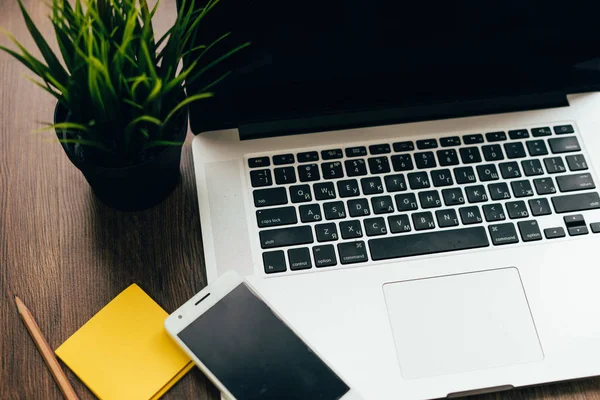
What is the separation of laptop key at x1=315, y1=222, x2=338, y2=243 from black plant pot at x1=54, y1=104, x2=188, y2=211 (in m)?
0.17

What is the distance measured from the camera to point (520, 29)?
605 mm

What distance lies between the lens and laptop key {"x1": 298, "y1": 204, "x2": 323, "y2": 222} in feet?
1.93

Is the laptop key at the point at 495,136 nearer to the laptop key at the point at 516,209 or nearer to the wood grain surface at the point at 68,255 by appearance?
the laptop key at the point at 516,209

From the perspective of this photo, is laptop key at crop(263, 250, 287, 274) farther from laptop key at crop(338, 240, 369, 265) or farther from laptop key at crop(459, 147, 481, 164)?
laptop key at crop(459, 147, 481, 164)

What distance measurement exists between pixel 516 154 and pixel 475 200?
0.27 ft

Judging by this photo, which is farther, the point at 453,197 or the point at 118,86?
the point at 453,197

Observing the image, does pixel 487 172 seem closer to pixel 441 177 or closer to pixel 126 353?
pixel 441 177

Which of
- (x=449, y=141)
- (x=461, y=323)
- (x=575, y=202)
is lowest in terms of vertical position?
(x=461, y=323)

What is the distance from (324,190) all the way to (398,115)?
0.45 feet

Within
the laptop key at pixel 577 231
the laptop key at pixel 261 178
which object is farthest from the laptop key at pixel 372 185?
the laptop key at pixel 577 231

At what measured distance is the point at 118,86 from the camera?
0.49 meters

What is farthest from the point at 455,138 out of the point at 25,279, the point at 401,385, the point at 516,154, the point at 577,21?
the point at 25,279

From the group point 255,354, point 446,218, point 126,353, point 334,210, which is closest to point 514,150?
point 446,218

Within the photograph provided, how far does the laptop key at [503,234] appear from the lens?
59cm
